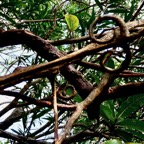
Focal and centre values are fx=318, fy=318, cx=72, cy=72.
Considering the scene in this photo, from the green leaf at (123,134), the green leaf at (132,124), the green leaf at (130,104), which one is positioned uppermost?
the green leaf at (130,104)

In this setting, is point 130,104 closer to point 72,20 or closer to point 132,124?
point 132,124

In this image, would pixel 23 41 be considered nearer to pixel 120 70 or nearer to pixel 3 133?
pixel 120 70

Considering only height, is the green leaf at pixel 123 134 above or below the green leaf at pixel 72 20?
below

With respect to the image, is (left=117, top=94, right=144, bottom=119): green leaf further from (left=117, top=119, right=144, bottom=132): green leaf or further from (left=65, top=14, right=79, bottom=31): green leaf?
(left=65, top=14, right=79, bottom=31): green leaf

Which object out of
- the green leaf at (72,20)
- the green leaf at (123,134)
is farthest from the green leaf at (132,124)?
the green leaf at (72,20)

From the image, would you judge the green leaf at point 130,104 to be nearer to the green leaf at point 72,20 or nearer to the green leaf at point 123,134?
the green leaf at point 123,134

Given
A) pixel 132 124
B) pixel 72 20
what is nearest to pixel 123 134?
pixel 132 124

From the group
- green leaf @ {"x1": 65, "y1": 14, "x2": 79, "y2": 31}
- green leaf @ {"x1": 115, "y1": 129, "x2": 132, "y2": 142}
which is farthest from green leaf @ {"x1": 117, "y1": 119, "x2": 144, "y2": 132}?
green leaf @ {"x1": 65, "y1": 14, "x2": 79, "y2": 31}

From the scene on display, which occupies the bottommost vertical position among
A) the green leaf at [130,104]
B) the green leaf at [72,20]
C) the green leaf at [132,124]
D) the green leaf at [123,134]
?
the green leaf at [123,134]

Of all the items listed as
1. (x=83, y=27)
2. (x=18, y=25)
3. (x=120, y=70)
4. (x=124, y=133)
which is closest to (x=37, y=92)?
(x=18, y=25)

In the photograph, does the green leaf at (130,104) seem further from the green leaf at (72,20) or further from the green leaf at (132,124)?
the green leaf at (72,20)

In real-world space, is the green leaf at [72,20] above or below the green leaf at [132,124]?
above

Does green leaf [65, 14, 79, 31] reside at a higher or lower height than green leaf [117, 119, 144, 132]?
higher

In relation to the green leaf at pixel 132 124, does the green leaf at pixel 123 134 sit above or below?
below
